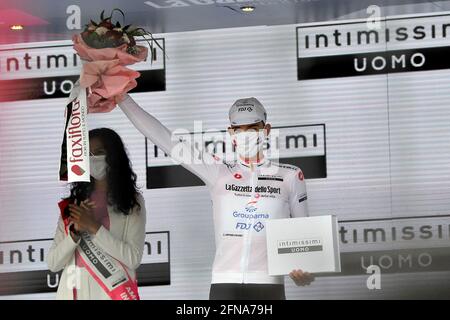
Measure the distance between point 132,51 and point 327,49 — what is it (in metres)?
1.01

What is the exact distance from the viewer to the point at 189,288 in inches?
305

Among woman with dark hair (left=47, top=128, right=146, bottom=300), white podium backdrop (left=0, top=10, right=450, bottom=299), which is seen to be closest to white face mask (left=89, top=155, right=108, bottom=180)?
woman with dark hair (left=47, top=128, right=146, bottom=300)

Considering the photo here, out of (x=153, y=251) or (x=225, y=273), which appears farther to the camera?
(x=153, y=251)

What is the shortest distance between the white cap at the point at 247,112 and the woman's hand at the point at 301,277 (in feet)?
2.55

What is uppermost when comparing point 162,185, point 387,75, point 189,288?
point 387,75

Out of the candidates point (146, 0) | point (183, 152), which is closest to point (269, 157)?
point (183, 152)

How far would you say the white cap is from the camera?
24.1ft

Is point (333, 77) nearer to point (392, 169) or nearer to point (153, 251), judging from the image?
point (392, 169)

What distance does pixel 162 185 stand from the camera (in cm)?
790

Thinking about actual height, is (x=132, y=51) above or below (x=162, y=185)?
above

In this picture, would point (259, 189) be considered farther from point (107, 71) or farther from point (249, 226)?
point (107, 71)

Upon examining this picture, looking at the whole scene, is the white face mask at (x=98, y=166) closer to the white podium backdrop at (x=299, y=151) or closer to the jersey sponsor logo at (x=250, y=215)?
the white podium backdrop at (x=299, y=151)

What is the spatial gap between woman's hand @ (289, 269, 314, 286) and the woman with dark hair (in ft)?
2.89

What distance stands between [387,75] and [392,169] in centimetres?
48
